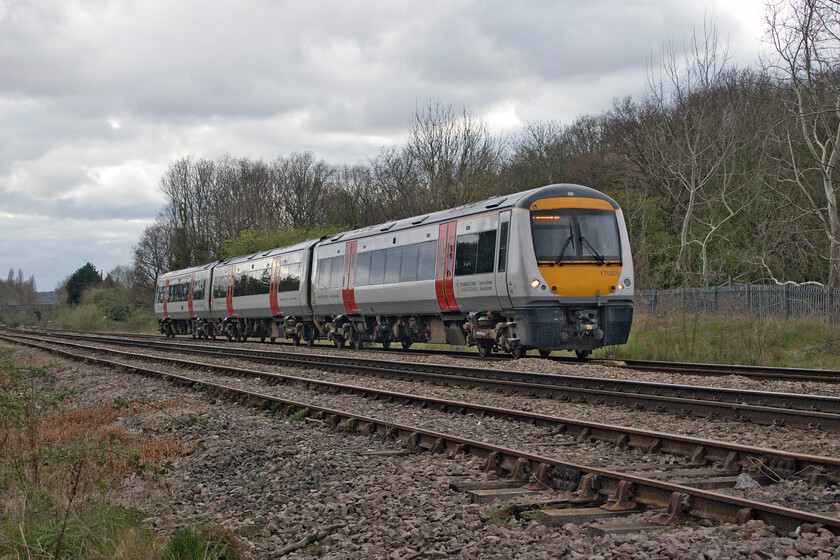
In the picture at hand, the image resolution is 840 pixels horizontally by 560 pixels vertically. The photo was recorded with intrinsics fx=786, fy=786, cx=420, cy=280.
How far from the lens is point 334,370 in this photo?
16.3 meters

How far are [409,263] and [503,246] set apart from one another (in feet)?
13.4

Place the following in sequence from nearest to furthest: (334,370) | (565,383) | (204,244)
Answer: (565,383), (334,370), (204,244)

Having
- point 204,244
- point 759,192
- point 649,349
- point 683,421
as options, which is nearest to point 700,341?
point 649,349

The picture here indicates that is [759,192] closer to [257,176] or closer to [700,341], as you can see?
[700,341]

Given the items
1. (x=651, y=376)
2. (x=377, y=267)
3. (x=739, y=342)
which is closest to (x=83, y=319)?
(x=377, y=267)

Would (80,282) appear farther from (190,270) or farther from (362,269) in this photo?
(362,269)

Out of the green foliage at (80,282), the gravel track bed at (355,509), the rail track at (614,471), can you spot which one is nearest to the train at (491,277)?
the rail track at (614,471)

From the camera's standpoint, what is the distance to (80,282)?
284ft

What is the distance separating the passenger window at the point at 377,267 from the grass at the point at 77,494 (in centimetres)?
1013

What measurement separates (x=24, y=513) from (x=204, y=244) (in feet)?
192

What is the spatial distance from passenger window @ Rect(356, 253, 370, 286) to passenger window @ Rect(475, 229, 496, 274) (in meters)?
5.54

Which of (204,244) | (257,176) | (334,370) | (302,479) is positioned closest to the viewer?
(302,479)

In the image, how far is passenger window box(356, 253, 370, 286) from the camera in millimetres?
21234

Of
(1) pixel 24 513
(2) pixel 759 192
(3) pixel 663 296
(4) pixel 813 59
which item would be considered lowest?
(1) pixel 24 513
